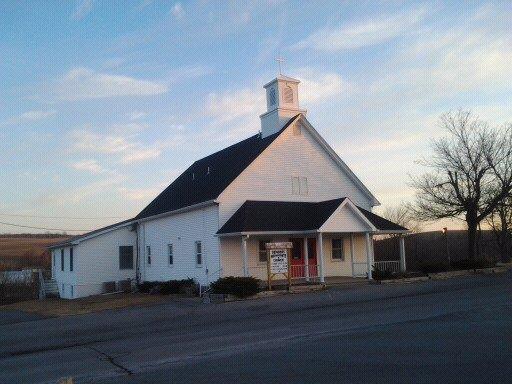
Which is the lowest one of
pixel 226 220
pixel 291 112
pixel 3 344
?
A: pixel 3 344

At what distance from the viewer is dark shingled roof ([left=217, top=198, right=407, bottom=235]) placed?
25.8 m

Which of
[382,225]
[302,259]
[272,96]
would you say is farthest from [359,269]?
[272,96]

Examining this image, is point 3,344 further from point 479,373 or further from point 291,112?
point 291,112

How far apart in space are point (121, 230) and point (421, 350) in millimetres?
27495

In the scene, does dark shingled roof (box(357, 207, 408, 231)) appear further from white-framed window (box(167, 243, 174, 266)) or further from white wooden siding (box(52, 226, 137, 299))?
white wooden siding (box(52, 226, 137, 299))

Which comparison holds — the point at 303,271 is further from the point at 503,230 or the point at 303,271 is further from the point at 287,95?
the point at 503,230

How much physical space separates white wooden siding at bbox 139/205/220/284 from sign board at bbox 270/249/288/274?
12.0 feet

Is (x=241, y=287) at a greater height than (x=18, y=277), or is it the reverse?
(x=18, y=277)

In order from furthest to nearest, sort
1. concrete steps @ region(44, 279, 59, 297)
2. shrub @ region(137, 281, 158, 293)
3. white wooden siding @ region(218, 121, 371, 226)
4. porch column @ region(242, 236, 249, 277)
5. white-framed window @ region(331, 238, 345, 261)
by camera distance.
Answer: concrete steps @ region(44, 279, 59, 297) < shrub @ region(137, 281, 158, 293) < white-framed window @ region(331, 238, 345, 261) < white wooden siding @ region(218, 121, 371, 226) < porch column @ region(242, 236, 249, 277)

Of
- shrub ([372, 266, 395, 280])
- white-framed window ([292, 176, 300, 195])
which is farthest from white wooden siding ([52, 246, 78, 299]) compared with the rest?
shrub ([372, 266, 395, 280])

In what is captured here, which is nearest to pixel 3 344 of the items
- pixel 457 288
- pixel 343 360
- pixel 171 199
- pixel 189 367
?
pixel 189 367

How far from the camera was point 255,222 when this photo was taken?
25.9 m

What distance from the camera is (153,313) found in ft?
66.1

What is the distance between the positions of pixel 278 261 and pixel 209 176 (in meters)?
9.82
